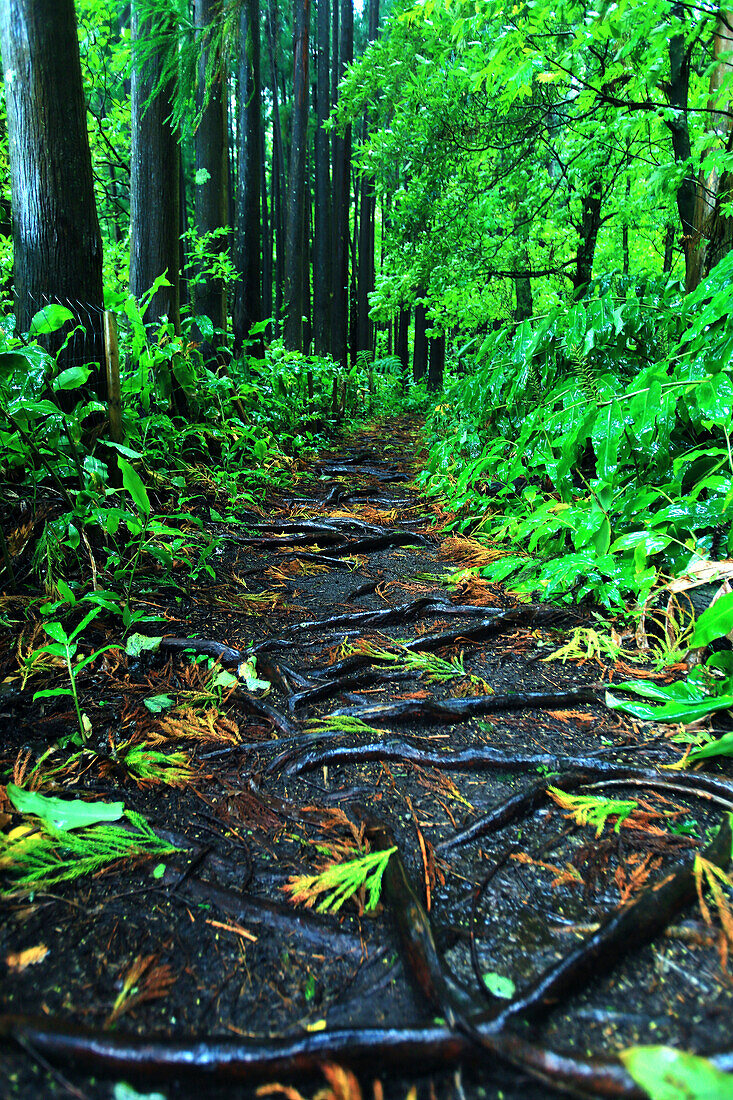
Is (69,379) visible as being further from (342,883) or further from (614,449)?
(614,449)

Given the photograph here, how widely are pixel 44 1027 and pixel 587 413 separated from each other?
2480 mm

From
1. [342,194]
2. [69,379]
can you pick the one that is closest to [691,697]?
[69,379]

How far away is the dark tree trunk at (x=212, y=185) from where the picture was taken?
20.5ft

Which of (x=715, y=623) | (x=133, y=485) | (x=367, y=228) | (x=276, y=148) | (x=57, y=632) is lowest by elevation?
(x=57, y=632)

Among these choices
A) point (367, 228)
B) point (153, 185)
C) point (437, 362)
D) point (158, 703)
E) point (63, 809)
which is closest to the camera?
point (63, 809)

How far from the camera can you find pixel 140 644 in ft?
6.82

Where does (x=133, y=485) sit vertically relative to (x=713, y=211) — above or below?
below

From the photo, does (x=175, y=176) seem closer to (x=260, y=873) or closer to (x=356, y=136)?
(x=260, y=873)

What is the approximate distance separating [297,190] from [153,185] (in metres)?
7.72

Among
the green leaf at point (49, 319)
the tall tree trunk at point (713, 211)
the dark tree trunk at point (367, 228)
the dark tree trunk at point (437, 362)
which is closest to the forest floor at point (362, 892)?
the green leaf at point (49, 319)


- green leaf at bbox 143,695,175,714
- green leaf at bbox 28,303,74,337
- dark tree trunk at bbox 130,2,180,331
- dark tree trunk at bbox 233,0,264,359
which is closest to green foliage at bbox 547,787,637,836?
green leaf at bbox 143,695,175,714

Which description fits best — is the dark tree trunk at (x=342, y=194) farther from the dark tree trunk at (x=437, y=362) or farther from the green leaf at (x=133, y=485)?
the green leaf at (x=133, y=485)

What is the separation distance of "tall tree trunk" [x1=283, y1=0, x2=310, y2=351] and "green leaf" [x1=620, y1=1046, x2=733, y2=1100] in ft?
38.4

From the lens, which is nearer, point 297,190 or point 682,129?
point 682,129
